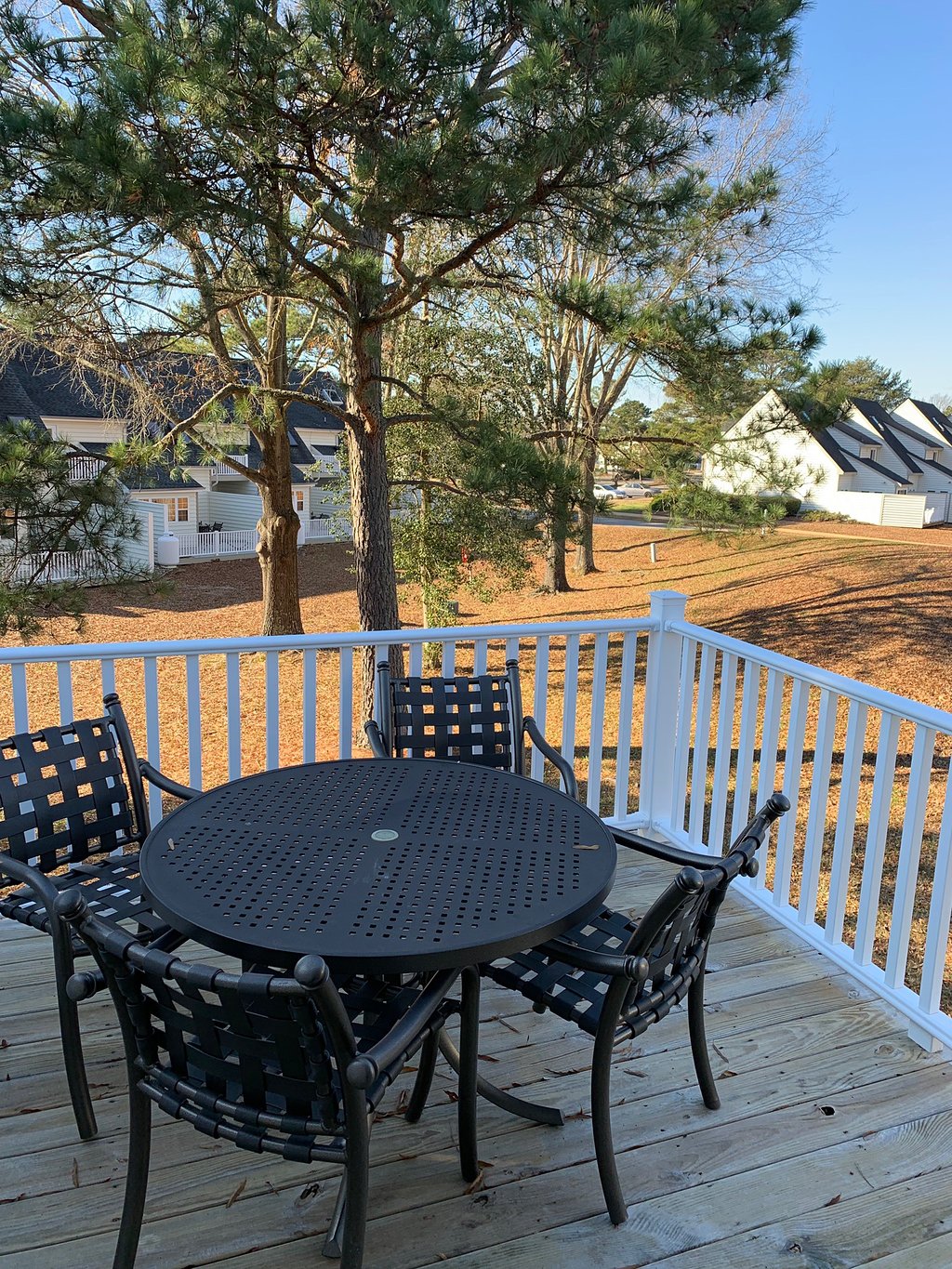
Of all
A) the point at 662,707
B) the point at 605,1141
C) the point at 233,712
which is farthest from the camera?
the point at 662,707

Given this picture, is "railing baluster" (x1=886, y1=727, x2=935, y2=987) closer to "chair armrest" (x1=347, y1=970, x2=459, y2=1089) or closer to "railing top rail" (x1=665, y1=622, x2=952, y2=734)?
"railing top rail" (x1=665, y1=622, x2=952, y2=734)

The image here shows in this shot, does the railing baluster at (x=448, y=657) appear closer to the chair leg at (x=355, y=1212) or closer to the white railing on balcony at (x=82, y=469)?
the chair leg at (x=355, y=1212)

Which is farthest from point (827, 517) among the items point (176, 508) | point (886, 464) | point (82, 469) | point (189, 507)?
point (82, 469)

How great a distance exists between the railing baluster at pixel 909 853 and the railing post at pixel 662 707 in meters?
1.24

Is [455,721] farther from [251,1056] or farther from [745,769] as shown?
[251,1056]

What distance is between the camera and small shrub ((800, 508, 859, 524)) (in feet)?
87.8

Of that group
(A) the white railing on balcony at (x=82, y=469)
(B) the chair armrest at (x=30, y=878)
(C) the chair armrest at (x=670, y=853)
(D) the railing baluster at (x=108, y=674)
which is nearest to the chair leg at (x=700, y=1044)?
(C) the chair armrest at (x=670, y=853)

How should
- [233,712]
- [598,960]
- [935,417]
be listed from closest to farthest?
1. [598,960]
2. [233,712]
3. [935,417]

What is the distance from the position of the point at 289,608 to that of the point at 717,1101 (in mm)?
11918

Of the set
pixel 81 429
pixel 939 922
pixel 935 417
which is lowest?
pixel 939 922

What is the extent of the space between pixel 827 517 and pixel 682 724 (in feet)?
84.9

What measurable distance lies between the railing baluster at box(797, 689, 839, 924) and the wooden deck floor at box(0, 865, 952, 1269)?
50cm

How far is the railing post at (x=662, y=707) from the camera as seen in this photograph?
3.80 metres

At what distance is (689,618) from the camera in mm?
14758
